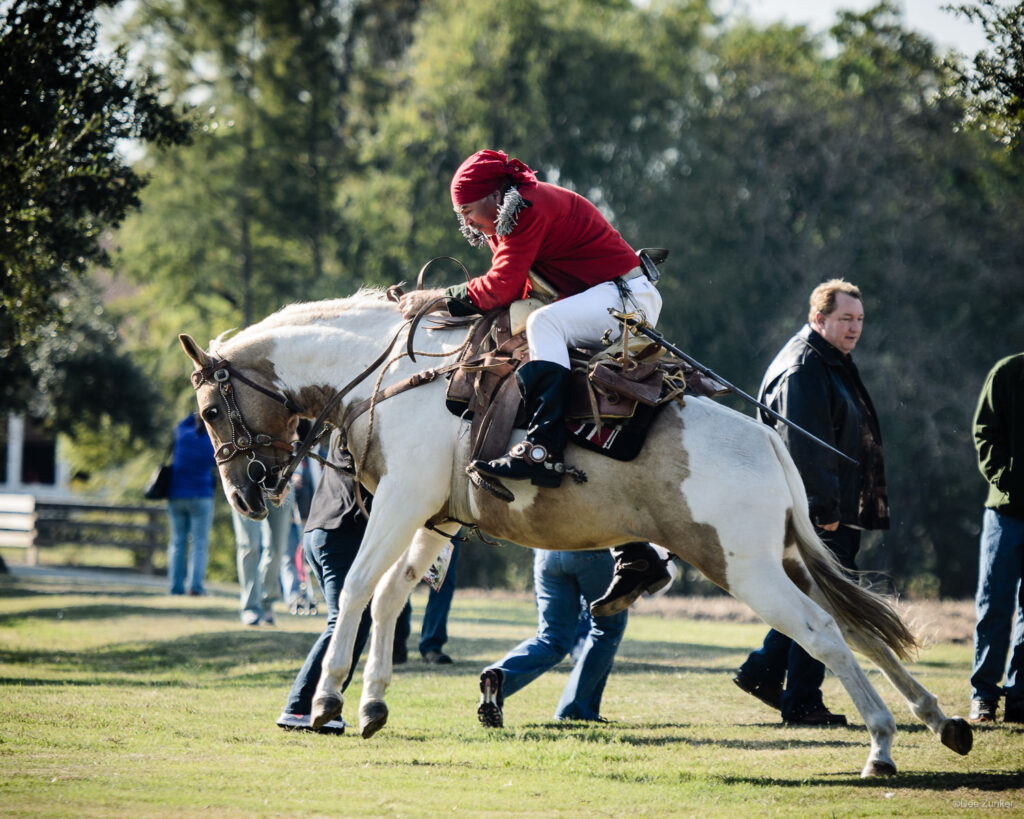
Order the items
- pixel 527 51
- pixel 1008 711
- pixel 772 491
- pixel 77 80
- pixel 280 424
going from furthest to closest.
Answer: pixel 527 51 → pixel 77 80 → pixel 1008 711 → pixel 280 424 → pixel 772 491

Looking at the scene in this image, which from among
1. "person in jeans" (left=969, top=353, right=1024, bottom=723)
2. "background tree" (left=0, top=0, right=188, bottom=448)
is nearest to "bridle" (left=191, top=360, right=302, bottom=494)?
"background tree" (left=0, top=0, right=188, bottom=448)

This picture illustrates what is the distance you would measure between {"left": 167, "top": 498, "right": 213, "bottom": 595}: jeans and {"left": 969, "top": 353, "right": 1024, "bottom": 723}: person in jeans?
11.6m

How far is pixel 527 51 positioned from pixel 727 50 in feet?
21.1

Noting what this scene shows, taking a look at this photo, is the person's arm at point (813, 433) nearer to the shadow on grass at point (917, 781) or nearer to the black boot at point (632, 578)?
the black boot at point (632, 578)

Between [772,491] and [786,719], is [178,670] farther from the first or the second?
[772,491]

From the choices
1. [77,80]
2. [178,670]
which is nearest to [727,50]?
[77,80]

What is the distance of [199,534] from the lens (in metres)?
17.4

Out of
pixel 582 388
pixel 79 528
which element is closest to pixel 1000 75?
pixel 582 388

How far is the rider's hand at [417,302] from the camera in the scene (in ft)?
22.8

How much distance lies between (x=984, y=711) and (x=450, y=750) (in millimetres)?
3847

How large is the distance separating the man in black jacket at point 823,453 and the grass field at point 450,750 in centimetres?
33

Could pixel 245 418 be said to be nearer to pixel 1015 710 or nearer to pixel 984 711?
pixel 984 711

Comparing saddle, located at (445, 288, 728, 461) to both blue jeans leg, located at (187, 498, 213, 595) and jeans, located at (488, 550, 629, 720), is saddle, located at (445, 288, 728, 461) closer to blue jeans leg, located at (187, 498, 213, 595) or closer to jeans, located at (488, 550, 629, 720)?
jeans, located at (488, 550, 629, 720)

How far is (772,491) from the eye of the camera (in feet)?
20.4
